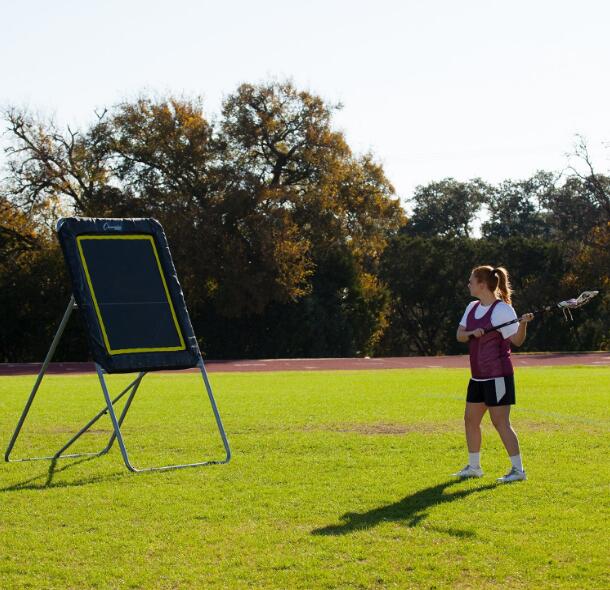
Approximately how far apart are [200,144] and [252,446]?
32518mm

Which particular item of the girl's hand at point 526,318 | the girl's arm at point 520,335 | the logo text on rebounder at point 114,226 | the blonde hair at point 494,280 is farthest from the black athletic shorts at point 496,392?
the logo text on rebounder at point 114,226

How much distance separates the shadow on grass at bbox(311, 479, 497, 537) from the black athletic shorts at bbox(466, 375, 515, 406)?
71 centimetres

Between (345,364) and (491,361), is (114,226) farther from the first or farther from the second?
(345,364)

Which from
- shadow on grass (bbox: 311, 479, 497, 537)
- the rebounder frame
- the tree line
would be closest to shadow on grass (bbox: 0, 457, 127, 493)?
the rebounder frame

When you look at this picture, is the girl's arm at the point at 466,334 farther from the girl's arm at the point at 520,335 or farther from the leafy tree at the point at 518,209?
the leafy tree at the point at 518,209

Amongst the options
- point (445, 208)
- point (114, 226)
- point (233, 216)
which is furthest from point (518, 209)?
point (114, 226)

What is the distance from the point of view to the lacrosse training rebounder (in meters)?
10.2

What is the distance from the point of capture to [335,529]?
686 cm

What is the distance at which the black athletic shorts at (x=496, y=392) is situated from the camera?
868 cm

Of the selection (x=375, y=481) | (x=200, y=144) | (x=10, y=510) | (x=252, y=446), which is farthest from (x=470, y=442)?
(x=200, y=144)

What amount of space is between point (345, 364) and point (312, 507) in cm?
2673

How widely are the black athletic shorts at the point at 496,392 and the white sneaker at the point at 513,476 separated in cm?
56

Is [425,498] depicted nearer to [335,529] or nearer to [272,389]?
[335,529]

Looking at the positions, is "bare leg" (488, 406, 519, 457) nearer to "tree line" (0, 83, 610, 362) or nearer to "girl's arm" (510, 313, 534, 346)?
"girl's arm" (510, 313, 534, 346)
